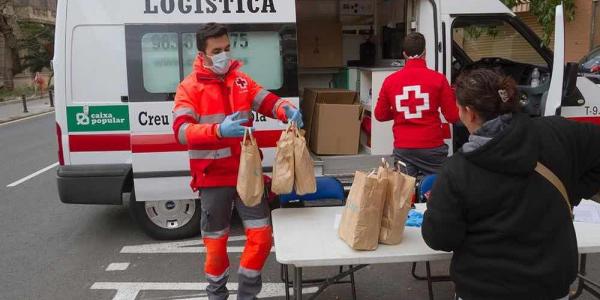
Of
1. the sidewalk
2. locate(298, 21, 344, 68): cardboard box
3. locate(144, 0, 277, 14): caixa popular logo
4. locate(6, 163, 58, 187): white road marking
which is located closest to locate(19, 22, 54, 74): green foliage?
the sidewalk

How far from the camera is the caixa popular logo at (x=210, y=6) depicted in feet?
14.3

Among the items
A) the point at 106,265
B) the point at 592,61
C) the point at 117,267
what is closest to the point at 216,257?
the point at 117,267

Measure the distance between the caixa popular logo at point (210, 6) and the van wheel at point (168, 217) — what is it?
5.51 feet

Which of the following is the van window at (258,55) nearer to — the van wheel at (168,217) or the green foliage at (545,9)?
the van wheel at (168,217)

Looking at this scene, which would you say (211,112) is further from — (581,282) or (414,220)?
(581,282)

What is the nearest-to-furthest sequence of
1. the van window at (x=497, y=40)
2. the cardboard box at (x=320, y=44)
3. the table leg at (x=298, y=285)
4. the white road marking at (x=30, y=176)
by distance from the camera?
1. the table leg at (x=298, y=285)
2. the van window at (x=497, y=40)
3. the cardboard box at (x=320, y=44)
4. the white road marking at (x=30, y=176)

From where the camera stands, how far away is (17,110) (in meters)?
20.8

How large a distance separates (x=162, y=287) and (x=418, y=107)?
2381mm

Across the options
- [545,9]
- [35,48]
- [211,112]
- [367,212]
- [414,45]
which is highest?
[35,48]

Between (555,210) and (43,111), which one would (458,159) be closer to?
(555,210)

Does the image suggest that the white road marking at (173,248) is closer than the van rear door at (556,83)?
No

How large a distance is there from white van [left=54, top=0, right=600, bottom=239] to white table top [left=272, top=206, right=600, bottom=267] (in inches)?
76.1

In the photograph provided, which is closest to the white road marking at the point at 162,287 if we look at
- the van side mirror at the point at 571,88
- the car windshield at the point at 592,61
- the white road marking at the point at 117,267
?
the white road marking at the point at 117,267

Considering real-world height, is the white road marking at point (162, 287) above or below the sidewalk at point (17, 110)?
below
